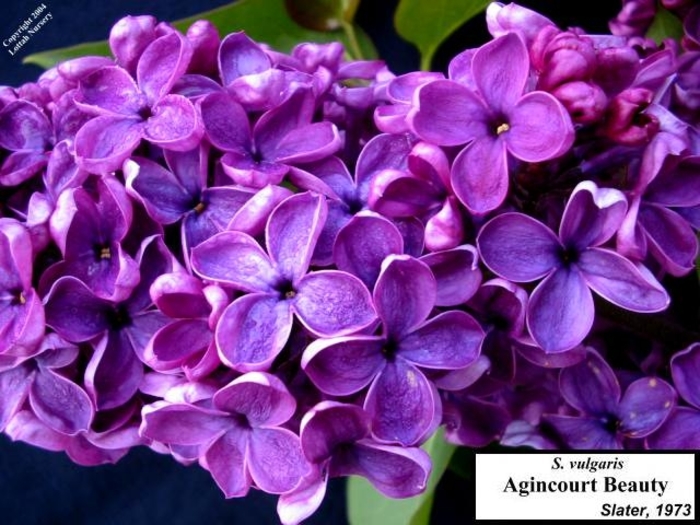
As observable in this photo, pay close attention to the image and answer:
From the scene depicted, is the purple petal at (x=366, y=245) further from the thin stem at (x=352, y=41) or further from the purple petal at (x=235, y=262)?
the thin stem at (x=352, y=41)

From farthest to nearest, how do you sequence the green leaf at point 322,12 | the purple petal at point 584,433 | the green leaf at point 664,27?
the green leaf at point 322,12
the green leaf at point 664,27
the purple petal at point 584,433

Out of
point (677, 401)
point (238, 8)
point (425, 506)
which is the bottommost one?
point (425, 506)

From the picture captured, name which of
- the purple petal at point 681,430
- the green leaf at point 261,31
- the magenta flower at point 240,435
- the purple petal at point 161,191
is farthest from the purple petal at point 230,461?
the green leaf at point 261,31

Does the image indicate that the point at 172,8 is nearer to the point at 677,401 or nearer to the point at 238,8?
the point at 238,8

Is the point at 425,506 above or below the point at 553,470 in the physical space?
below

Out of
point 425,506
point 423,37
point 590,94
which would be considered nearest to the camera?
point 590,94

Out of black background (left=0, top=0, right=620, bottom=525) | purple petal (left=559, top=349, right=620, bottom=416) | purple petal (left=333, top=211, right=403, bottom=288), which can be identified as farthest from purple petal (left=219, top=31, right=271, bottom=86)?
black background (left=0, top=0, right=620, bottom=525)

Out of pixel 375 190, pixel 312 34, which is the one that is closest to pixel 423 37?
pixel 312 34

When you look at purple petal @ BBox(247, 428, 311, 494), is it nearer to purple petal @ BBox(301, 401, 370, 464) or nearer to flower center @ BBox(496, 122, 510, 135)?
purple petal @ BBox(301, 401, 370, 464)
